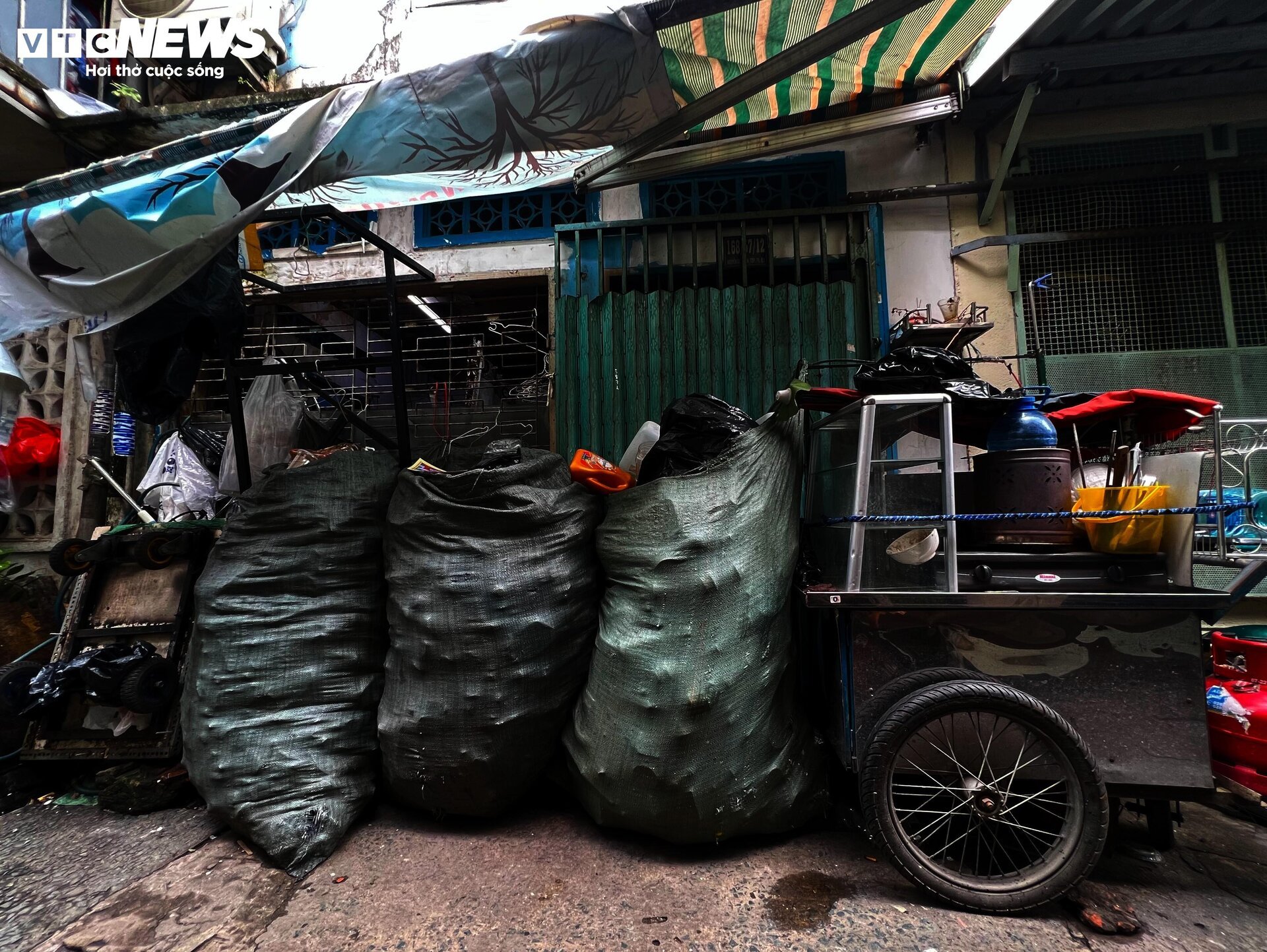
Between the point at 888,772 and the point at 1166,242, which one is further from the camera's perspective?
the point at 1166,242

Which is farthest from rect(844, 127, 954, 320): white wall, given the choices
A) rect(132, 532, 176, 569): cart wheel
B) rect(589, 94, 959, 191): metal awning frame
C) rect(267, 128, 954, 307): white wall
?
rect(132, 532, 176, 569): cart wheel

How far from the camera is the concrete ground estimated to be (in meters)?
1.58

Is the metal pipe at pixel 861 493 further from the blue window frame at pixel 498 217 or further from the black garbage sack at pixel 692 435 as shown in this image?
the blue window frame at pixel 498 217

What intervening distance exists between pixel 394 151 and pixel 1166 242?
4.35 metres

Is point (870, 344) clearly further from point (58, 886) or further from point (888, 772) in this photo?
point (58, 886)

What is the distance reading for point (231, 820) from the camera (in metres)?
1.99

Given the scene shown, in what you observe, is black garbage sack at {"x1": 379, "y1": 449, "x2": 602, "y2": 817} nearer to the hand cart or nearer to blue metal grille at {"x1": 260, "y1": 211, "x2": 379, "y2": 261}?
the hand cart

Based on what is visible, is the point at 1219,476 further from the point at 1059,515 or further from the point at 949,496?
the point at 949,496

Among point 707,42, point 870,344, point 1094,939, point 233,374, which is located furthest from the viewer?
point 870,344

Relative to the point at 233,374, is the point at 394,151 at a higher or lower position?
higher

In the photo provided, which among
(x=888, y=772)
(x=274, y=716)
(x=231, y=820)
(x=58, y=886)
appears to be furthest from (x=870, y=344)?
(x=58, y=886)

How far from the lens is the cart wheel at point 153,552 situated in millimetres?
2607

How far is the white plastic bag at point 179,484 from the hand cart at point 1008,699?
3.46m

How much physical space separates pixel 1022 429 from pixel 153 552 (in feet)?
11.6
